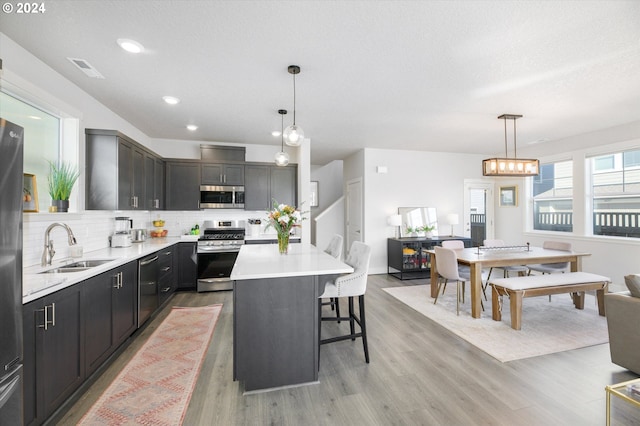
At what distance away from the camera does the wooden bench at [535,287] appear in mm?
3266

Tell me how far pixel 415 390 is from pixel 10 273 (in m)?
2.54

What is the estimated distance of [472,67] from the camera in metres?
2.66

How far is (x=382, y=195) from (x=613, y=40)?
13.9 feet

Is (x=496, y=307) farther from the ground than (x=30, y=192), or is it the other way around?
(x=30, y=192)

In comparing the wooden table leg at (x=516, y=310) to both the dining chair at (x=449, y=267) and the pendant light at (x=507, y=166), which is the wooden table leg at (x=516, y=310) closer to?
the dining chair at (x=449, y=267)

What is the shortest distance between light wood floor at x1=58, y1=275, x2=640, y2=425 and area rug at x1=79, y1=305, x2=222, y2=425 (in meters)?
0.09

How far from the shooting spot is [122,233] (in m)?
3.81

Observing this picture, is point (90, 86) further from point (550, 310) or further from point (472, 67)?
point (550, 310)

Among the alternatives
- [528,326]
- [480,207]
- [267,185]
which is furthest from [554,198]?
[267,185]

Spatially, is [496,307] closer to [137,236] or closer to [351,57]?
[351,57]

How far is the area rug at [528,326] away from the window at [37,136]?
4.48 meters

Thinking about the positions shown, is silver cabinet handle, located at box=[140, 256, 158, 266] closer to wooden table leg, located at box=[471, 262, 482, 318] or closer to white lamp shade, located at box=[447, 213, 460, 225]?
wooden table leg, located at box=[471, 262, 482, 318]

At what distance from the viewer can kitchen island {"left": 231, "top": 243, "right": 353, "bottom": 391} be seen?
213 centimetres

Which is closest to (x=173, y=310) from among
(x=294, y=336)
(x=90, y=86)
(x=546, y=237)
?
(x=294, y=336)
